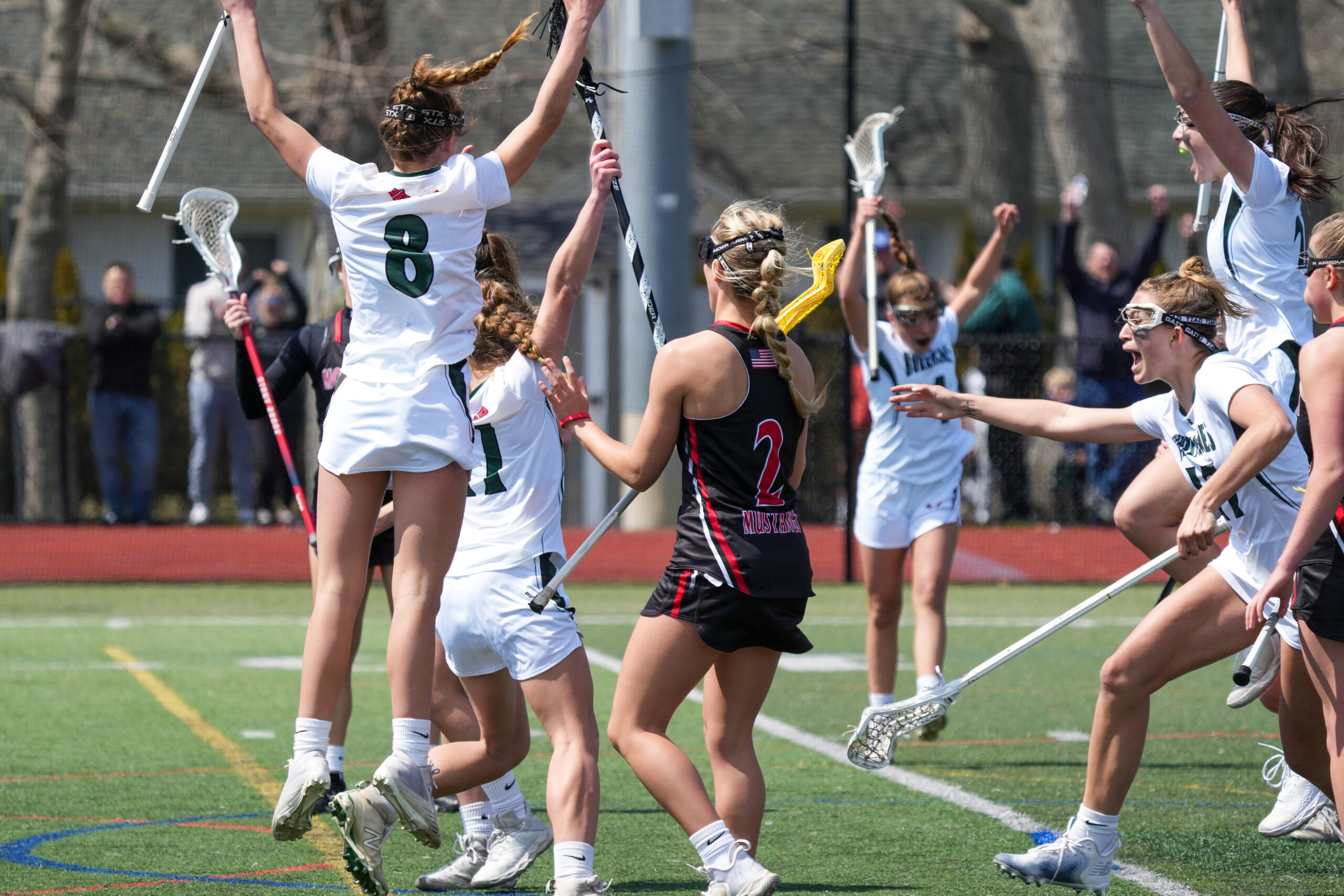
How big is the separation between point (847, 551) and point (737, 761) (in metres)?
9.05

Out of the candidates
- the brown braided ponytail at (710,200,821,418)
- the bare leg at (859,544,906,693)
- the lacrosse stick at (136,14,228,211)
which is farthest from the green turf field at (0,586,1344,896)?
the lacrosse stick at (136,14,228,211)

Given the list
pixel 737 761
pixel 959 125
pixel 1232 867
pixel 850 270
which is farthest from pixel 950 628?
pixel 959 125

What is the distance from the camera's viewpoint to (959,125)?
21391 millimetres

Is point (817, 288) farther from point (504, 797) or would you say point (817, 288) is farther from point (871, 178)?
point (871, 178)

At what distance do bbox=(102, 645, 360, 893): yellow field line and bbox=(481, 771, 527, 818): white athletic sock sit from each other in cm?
50

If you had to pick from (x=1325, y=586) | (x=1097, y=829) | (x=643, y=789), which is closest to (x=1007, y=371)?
(x=643, y=789)

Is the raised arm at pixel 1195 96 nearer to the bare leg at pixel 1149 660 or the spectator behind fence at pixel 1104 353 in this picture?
the bare leg at pixel 1149 660

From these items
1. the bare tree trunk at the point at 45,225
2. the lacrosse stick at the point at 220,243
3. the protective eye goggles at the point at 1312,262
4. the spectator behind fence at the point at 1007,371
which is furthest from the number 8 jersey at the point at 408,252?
the bare tree trunk at the point at 45,225

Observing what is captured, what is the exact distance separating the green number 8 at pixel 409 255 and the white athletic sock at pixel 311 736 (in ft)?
3.88

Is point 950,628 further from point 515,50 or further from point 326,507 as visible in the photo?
point 515,50

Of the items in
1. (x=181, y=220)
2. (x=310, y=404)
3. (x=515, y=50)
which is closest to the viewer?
(x=181, y=220)

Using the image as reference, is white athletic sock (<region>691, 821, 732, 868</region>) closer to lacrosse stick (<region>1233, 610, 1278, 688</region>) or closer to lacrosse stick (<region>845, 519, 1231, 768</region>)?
lacrosse stick (<region>845, 519, 1231, 768</region>)

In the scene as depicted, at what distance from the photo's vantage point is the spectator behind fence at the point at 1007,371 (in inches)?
602

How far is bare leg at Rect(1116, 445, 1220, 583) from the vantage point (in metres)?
5.95
